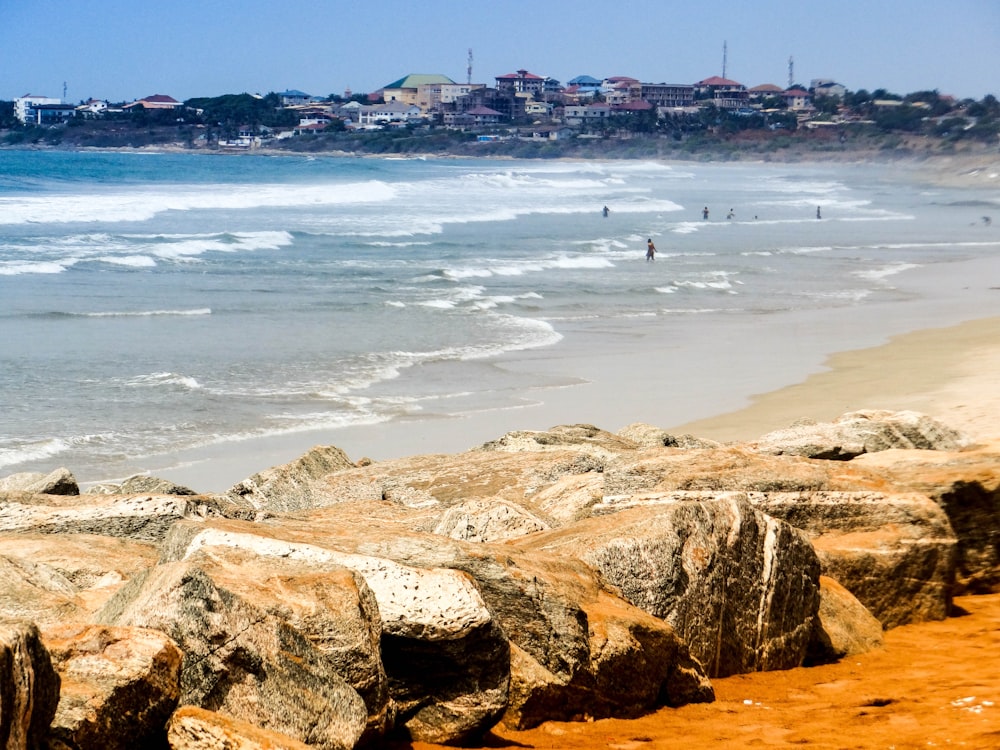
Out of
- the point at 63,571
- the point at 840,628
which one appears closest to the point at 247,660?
Result: the point at 63,571

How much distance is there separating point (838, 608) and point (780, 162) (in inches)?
5817

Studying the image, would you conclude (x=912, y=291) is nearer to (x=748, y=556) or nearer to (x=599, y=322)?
(x=599, y=322)

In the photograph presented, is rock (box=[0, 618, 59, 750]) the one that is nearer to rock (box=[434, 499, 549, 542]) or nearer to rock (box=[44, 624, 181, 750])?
rock (box=[44, 624, 181, 750])

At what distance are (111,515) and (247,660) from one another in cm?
310

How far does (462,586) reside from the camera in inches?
189

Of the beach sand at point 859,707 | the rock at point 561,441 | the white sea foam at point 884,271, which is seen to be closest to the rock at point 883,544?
the beach sand at point 859,707

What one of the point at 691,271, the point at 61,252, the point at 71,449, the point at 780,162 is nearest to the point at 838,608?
the point at 71,449

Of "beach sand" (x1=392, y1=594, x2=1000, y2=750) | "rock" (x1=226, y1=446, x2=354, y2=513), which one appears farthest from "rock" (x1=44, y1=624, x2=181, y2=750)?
"rock" (x1=226, y1=446, x2=354, y2=513)

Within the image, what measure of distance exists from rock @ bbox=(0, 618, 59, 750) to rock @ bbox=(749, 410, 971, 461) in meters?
6.28

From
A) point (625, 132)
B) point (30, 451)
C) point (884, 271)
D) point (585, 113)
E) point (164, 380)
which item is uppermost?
point (585, 113)

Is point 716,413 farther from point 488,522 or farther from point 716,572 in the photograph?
point 716,572

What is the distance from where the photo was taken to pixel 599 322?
2417 centimetres

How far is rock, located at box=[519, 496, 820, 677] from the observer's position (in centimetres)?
579

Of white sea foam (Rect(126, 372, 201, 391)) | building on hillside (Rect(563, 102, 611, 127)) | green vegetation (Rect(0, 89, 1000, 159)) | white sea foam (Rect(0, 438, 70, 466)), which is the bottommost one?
white sea foam (Rect(0, 438, 70, 466))
